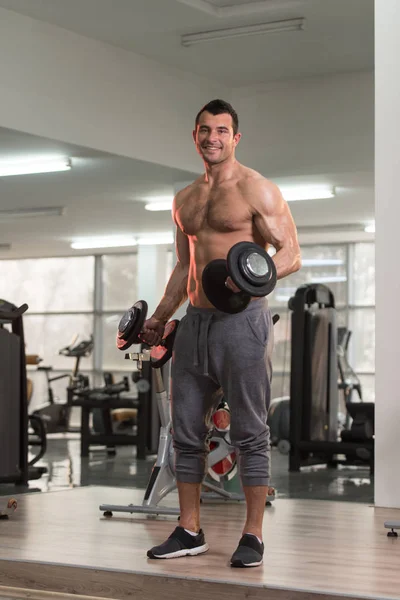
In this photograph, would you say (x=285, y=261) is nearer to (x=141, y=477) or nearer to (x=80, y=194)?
(x=141, y=477)

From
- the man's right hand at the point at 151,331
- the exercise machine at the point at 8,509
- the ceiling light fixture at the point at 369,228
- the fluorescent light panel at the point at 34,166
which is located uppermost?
the ceiling light fixture at the point at 369,228

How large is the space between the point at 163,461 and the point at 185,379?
133cm

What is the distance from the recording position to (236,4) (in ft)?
23.1

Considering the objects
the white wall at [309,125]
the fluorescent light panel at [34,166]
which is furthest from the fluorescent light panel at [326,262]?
the fluorescent light panel at [34,166]

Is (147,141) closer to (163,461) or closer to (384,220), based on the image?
(384,220)

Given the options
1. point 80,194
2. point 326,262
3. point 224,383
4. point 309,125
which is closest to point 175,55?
point 309,125

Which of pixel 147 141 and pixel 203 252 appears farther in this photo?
pixel 147 141

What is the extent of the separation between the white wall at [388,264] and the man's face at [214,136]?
5.99ft

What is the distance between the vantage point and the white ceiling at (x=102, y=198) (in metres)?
8.09

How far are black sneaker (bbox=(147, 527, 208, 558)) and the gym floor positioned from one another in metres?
2.90

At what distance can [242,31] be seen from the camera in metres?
7.36

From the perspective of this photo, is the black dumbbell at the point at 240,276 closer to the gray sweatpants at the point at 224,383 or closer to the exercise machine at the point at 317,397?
the gray sweatpants at the point at 224,383

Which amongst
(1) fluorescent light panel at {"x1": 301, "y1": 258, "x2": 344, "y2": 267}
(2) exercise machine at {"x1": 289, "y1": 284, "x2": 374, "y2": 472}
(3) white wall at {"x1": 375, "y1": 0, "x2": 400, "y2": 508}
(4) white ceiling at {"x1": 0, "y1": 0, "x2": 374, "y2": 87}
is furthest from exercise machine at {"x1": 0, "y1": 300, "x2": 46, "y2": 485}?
(1) fluorescent light panel at {"x1": 301, "y1": 258, "x2": 344, "y2": 267}

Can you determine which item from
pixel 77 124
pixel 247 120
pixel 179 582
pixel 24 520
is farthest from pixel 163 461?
pixel 247 120
